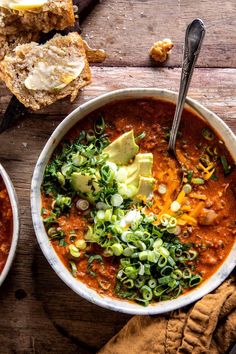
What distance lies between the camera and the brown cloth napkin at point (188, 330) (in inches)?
132

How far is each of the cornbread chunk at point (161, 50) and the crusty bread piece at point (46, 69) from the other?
16.6 inches

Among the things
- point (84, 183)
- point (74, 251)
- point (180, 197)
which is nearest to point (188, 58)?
point (180, 197)

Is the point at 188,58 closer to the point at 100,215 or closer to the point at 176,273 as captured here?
the point at 100,215

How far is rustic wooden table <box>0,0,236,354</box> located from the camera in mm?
3635

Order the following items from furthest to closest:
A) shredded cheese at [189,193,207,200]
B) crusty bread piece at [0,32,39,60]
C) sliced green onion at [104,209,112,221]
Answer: crusty bread piece at [0,32,39,60] < shredded cheese at [189,193,207,200] < sliced green onion at [104,209,112,221]

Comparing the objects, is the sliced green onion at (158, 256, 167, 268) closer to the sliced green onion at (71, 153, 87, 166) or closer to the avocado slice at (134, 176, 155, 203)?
the avocado slice at (134, 176, 155, 203)

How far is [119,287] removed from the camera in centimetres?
337

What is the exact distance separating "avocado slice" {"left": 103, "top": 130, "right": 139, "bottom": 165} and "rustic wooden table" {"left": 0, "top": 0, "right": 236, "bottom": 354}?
0.43m

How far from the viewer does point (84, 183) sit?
334cm

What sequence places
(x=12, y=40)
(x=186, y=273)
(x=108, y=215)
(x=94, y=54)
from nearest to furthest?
(x=108, y=215) < (x=186, y=273) < (x=12, y=40) < (x=94, y=54)

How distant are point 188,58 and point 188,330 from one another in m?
1.47

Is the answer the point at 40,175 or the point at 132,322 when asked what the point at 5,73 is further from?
the point at 132,322

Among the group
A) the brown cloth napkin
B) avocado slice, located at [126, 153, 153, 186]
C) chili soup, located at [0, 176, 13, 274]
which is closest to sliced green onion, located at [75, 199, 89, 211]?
avocado slice, located at [126, 153, 153, 186]

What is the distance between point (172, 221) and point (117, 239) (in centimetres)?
31
